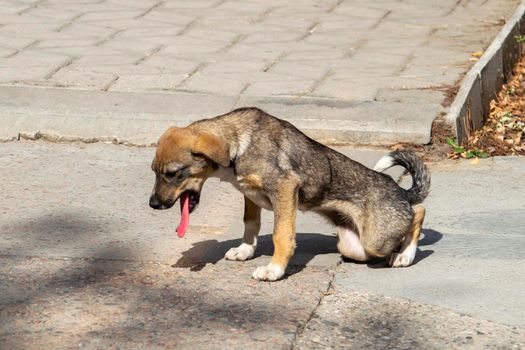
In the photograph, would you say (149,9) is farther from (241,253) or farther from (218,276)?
(218,276)

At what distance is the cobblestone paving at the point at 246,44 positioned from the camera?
8922 mm

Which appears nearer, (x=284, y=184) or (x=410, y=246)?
(x=284, y=184)

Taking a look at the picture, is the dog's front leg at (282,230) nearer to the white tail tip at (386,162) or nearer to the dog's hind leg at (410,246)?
the dog's hind leg at (410,246)

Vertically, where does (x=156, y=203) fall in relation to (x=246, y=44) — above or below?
above

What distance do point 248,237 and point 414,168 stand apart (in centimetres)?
99

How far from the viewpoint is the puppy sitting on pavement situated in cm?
537

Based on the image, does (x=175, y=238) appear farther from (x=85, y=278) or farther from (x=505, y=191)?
(x=505, y=191)

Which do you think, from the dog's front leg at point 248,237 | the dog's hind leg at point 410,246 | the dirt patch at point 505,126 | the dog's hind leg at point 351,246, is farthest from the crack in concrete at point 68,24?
the dog's hind leg at point 410,246

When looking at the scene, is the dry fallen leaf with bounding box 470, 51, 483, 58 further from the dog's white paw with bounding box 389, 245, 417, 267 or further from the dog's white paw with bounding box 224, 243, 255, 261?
the dog's white paw with bounding box 224, 243, 255, 261

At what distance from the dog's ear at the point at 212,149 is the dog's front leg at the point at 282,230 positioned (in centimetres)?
36

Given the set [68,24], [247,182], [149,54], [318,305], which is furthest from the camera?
[68,24]

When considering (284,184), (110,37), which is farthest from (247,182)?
(110,37)

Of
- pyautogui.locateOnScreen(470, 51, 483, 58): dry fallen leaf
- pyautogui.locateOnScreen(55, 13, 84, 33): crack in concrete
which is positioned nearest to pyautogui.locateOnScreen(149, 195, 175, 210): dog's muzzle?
pyautogui.locateOnScreen(470, 51, 483, 58): dry fallen leaf

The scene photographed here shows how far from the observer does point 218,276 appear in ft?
18.6
